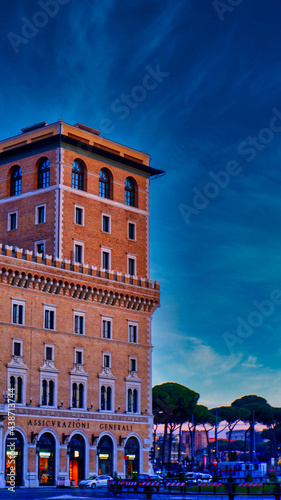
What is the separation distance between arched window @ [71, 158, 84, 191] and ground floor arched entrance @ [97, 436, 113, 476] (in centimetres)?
2798

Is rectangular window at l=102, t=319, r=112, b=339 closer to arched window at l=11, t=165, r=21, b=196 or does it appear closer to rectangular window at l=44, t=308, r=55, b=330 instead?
rectangular window at l=44, t=308, r=55, b=330

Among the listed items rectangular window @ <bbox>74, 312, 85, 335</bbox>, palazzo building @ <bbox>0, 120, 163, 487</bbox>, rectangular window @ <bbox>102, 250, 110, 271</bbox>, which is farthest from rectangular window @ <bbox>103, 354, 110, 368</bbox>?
rectangular window @ <bbox>102, 250, 110, 271</bbox>

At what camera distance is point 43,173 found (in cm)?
9062

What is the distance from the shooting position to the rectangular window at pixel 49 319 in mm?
81750

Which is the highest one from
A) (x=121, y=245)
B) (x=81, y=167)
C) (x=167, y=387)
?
(x=81, y=167)

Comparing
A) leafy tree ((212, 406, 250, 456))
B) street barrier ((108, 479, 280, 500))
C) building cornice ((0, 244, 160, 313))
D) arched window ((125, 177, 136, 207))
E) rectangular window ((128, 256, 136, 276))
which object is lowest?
street barrier ((108, 479, 280, 500))

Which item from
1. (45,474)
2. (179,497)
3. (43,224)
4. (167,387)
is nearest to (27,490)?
(45,474)

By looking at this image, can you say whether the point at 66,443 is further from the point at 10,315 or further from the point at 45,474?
the point at 10,315

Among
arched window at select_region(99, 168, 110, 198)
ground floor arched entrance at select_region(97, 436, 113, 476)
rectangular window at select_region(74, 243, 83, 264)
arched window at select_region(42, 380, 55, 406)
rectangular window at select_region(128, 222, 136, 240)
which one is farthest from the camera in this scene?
rectangular window at select_region(128, 222, 136, 240)

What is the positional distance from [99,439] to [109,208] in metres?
26.3

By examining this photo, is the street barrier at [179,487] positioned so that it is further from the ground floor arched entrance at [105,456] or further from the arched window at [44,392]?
the ground floor arched entrance at [105,456]

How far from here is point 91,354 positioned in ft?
282

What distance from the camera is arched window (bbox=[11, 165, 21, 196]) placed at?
304ft

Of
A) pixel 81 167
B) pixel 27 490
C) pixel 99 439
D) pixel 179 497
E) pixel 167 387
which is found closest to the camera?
pixel 179 497
